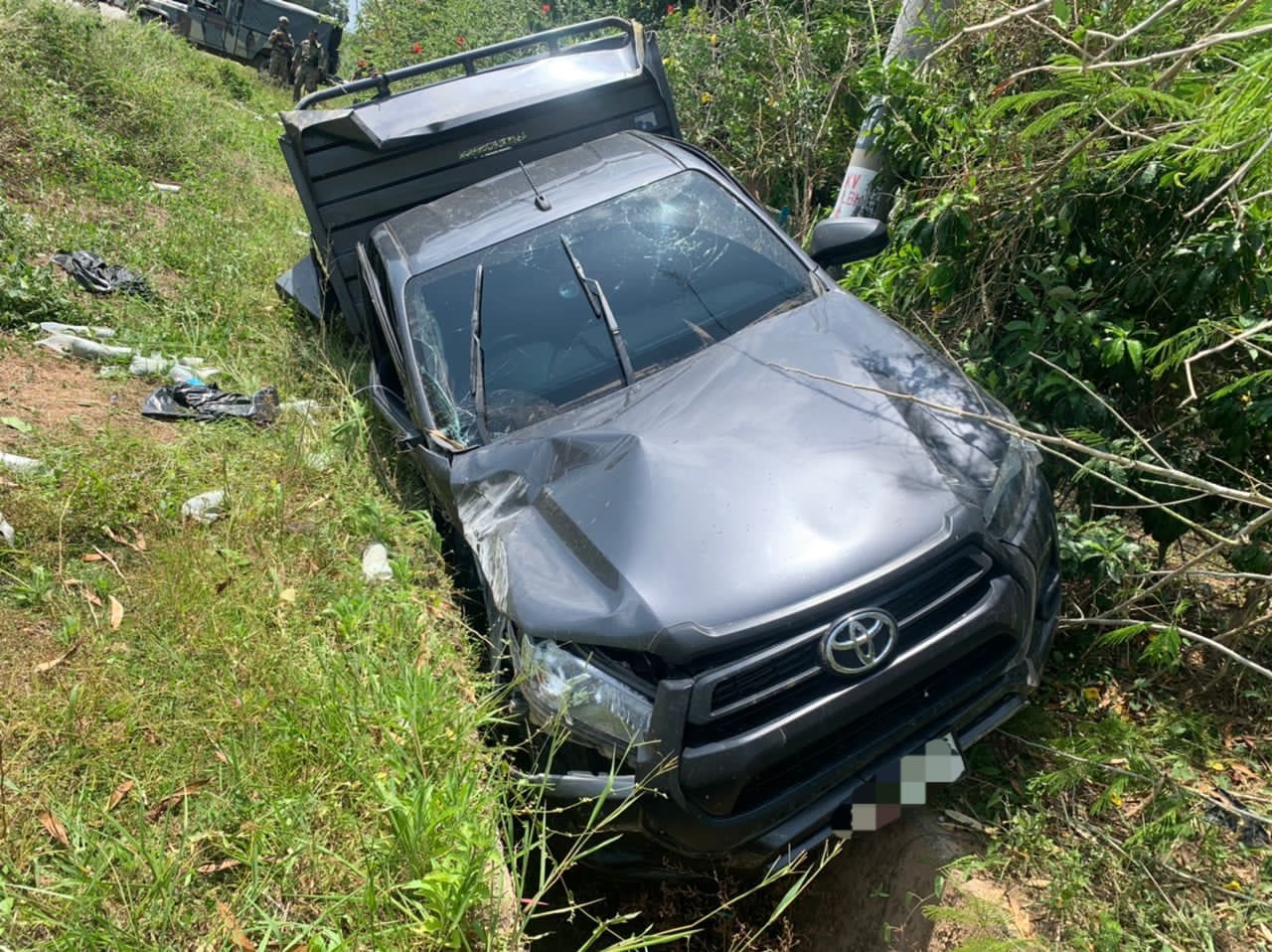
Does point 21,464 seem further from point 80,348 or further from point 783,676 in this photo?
point 783,676

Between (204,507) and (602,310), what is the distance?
1944 mm

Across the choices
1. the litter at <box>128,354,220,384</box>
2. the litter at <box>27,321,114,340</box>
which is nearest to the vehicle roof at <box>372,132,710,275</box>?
the litter at <box>128,354,220,384</box>

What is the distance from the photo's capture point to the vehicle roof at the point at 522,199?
→ 3223mm

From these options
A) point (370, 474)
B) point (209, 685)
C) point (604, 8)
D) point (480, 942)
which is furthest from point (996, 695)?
point (604, 8)

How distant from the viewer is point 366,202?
4.39 metres

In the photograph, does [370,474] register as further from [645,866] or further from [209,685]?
[645,866]

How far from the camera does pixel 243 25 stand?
710 inches

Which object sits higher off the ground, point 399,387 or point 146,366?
point 399,387

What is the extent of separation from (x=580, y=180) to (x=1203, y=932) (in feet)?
10.2

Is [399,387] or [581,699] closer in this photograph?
[581,699]

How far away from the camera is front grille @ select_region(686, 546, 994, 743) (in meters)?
1.94

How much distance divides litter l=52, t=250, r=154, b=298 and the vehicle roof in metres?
3.17

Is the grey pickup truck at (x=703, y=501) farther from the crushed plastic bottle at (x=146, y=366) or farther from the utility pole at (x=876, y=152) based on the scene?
the crushed plastic bottle at (x=146, y=366)

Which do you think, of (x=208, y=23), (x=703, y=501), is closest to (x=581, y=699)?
(x=703, y=501)
